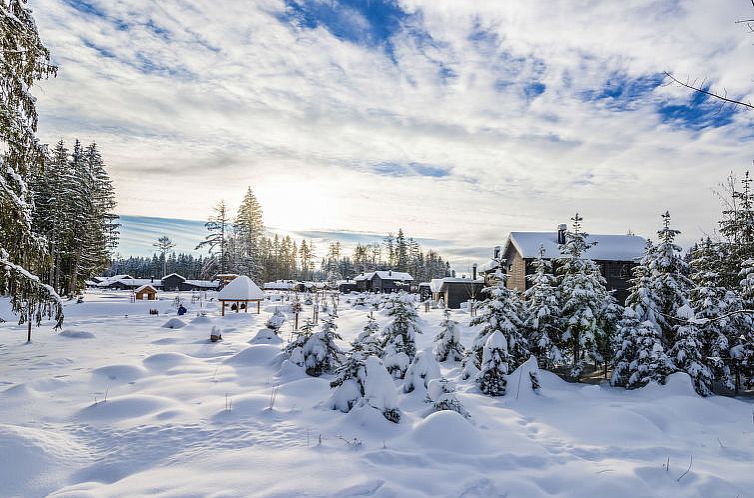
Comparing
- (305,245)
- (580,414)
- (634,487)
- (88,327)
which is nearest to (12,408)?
(634,487)

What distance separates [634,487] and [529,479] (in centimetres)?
136

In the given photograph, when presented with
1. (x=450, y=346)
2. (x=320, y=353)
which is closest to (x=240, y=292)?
(x=450, y=346)

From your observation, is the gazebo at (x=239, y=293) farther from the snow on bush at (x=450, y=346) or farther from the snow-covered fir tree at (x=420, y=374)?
the snow-covered fir tree at (x=420, y=374)

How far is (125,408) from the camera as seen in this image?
27.9 feet

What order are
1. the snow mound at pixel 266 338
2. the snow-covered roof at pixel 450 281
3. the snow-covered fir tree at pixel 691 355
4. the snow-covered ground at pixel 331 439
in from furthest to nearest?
the snow-covered roof at pixel 450 281, the snow mound at pixel 266 338, the snow-covered fir tree at pixel 691 355, the snow-covered ground at pixel 331 439

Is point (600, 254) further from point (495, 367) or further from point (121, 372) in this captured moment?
point (121, 372)

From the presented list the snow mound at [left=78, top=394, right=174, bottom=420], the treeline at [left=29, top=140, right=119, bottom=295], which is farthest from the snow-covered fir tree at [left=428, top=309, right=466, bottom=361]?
the treeline at [left=29, top=140, right=119, bottom=295]

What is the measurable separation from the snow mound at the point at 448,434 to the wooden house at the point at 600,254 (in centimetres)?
2092

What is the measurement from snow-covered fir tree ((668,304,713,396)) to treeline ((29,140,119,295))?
36531mm

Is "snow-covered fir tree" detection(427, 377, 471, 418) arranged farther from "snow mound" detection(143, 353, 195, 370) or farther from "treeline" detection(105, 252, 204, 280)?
"treeline" detection(105, 252, 204, 280)

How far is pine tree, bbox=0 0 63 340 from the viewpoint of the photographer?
905cm

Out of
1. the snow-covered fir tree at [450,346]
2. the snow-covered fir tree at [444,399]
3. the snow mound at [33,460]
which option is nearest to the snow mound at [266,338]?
the snow-covered fir tree at [450,346]

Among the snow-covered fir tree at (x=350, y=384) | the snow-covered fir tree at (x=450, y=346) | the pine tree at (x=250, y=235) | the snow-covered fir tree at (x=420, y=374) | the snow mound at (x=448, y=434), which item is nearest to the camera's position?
the snow mound at (x=448, y=434)

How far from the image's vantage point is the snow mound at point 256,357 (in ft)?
45.9
